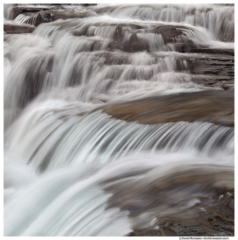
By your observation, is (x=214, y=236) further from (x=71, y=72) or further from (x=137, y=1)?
(x=137, y=1)

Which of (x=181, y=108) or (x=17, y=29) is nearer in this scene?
(x=181, y=108)

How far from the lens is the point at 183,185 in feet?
7.25

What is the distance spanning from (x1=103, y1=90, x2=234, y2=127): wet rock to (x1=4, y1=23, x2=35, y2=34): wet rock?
88.0 inches

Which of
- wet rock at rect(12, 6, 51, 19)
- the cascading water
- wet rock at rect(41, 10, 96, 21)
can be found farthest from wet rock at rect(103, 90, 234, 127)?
wet rock at rect(12, 6, 51, 19)

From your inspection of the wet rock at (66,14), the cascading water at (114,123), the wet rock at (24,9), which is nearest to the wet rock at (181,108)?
the cascading water at (114,123)

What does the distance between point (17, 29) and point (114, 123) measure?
8.82 ft

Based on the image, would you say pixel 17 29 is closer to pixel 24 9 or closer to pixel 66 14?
pixel 24 9

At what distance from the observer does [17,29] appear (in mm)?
4617

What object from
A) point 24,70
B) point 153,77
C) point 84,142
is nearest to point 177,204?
point 84,142

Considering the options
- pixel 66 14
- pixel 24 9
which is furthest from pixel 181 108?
pixel 24 9

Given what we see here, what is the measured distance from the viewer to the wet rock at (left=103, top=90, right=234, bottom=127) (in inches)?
112

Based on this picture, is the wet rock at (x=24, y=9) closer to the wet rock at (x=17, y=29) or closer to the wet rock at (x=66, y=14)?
the wet rock at (x=66, y=14)

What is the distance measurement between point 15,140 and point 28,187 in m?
0.81

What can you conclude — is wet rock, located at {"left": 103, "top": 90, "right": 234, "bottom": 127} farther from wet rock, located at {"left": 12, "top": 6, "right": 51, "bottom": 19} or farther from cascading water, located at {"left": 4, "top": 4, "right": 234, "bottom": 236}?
wet rock, located at {"left": 12, "top": 6, "right": 51, "bottom": 19}
